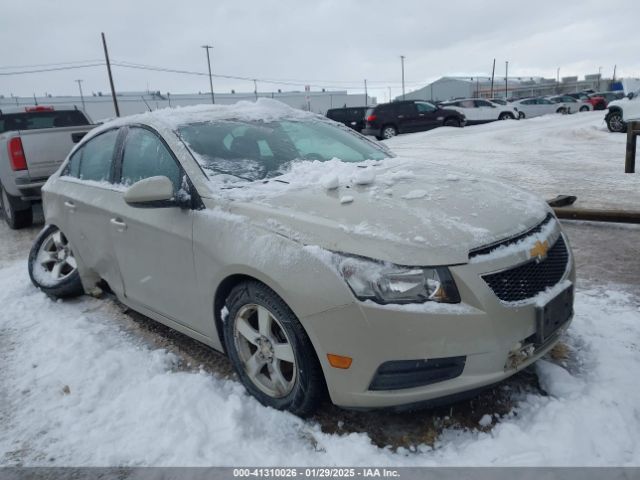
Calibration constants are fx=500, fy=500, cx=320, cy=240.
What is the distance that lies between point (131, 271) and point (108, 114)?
170 feet

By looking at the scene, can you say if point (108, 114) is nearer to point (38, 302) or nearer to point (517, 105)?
point (517, 105)

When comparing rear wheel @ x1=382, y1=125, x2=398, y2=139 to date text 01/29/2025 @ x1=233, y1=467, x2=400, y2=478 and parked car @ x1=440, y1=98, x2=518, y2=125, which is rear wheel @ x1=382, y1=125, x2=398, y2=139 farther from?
date text 01/29/2025 @ x1=233, y1=467, x2=400, y2=478

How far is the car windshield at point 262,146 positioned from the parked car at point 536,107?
28.5 metres

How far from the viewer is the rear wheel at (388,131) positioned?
852 inches

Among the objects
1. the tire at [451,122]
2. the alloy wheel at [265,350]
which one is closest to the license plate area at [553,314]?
the alloy wheel at [265,350]

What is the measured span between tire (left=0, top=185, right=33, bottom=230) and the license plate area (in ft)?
25.1

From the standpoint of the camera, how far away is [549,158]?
1139 centimetres

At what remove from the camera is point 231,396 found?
271 cm

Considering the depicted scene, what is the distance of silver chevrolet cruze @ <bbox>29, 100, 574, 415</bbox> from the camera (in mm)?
2117

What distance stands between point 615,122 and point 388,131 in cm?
861

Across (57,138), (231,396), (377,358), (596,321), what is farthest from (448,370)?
(57,138)

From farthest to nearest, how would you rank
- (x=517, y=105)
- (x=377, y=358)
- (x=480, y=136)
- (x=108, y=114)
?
(x=108, y=114) < (x=517, y=105) < (x=480, y=136) < (x=377, y=358)

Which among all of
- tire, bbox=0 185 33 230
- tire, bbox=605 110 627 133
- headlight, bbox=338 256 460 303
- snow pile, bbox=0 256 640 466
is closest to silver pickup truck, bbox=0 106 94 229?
tire, bbox=0 185 33 230

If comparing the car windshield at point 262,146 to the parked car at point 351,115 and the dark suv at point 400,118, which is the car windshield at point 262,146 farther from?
the parked car at point 351,115
